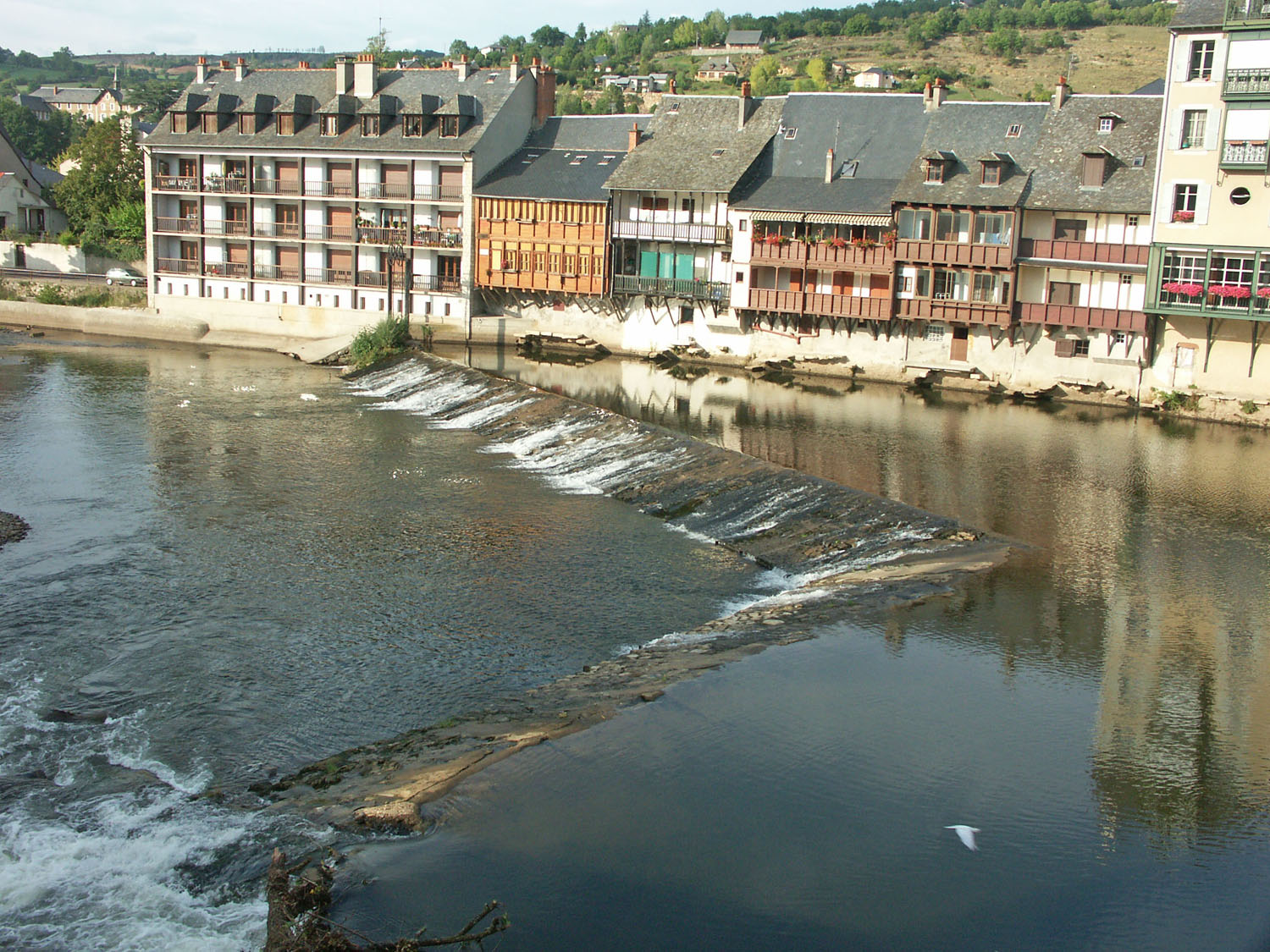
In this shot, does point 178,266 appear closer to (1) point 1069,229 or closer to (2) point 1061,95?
(2) point 1061,95

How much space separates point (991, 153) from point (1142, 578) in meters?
28.0

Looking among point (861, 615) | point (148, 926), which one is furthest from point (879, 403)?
point (148, 926)

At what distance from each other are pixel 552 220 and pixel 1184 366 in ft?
96.8

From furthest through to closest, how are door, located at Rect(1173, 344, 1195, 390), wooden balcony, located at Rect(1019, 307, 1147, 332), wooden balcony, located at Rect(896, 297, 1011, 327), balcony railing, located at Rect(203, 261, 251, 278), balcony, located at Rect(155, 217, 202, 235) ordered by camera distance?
1. balcony, located at Rect(155, 217, 202, 235)
2. balcony railing, located at Rect(203, 261, 251, 278)
3. wooden balcony, located at Rect(896, 297, 1011, 327)
4. wooden balcony, located at Rect(1019, 307, 1147, 332)
5. door, located at Rect(1173, 344, 1195, 390)

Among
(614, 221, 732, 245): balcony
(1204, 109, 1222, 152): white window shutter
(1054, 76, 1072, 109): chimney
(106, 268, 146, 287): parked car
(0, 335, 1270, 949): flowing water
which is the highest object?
(1054, 76, 1072, 109): chimney

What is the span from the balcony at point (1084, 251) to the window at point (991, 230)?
0.85 m

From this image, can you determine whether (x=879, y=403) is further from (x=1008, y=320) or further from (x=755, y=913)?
(x=755, y=913)

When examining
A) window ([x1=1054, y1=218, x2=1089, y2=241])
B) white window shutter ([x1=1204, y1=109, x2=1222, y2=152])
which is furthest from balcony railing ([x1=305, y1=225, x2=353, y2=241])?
white window shutter ([x1=1204, y1=109, x2=1222, y2=152])

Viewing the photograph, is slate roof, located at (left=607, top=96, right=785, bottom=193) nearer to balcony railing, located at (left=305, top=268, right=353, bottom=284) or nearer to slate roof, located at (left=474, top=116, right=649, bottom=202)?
slate roof, located at (left=474, top=116, right=649, bottom=202)

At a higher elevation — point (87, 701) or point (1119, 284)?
point (1119, 284)

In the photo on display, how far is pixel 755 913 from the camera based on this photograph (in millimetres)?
12711

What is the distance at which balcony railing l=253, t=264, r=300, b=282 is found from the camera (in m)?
64.4

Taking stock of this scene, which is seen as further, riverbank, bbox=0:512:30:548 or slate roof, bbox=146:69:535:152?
slate roof, bbox=146:69:535:152

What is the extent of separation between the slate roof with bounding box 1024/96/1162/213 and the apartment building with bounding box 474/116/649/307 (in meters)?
20.1
